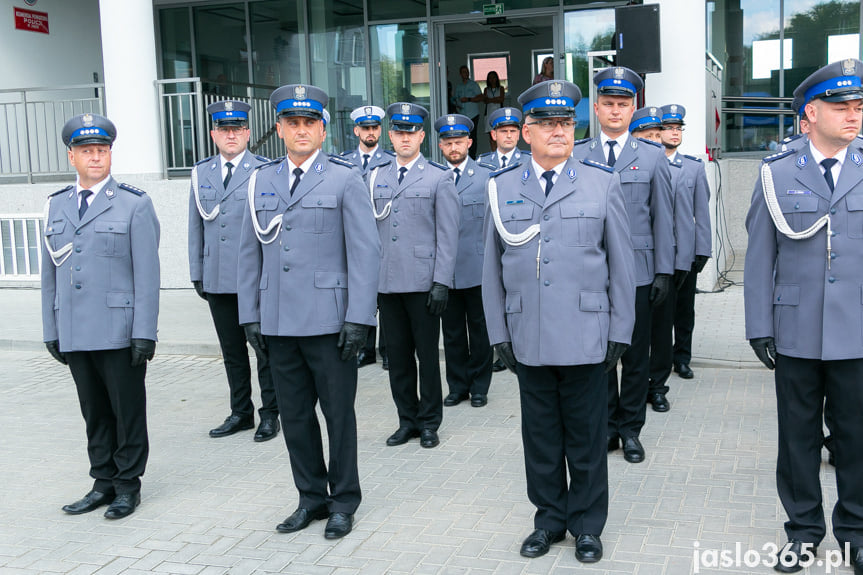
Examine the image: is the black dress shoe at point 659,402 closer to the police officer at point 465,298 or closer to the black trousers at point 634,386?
the black trousers at point 634,386

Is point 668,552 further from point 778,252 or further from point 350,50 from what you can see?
point 350,50

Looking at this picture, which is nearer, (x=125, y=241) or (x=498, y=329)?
(x=498, y=329)

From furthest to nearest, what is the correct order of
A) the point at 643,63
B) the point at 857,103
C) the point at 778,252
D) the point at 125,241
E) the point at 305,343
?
the point at 643,63, the point at 125,241, the point at 305,343, the point at 778,252, the point at 857,103

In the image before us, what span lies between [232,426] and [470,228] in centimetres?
242

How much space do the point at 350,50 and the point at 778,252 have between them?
42.5ft

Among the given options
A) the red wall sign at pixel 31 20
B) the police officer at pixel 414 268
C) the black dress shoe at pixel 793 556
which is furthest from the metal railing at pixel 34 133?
the black dress shoe at pixel 793 556

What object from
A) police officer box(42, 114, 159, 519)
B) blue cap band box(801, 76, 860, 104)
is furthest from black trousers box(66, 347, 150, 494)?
blue cap band box(801, 76, 860, 104)

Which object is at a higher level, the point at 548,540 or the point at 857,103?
the point at 857,103

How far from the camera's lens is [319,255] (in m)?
4.66

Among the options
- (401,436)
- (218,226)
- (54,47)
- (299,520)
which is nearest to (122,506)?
(299,520)

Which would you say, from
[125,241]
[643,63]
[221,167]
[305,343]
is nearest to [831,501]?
[305,343]

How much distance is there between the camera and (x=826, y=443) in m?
5.47

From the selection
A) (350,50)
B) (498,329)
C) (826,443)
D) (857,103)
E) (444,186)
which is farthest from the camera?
(350,50)

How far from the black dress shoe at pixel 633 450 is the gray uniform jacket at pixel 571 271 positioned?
1.67 metres
